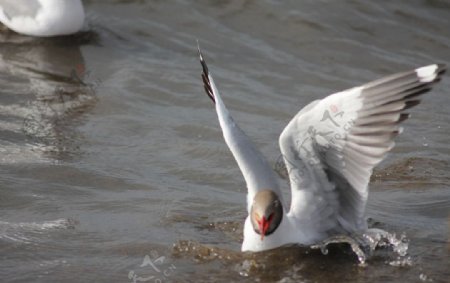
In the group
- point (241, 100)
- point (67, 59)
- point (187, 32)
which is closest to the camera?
point (241, 100)

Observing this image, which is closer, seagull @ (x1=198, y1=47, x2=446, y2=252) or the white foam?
the white foam

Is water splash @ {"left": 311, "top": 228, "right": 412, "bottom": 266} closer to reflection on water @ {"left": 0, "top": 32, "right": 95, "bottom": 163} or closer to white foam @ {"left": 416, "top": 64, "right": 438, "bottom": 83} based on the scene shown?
white foam @ {"left": 416, "top": 64, "right": 438, "bottom": 83}

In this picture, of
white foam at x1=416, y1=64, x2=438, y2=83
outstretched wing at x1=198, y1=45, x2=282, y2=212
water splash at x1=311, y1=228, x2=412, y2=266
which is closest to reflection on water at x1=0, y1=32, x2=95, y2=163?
outstretched wing at x1=198, y1=45, x2=282, y2=212

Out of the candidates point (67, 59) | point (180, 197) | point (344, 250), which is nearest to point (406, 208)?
point (344, 250)

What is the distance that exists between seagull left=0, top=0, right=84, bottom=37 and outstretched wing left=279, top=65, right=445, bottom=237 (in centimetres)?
470

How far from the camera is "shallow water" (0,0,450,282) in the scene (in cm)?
516

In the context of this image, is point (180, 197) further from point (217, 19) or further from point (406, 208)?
point (217, 19)

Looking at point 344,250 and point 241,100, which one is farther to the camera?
point 241,100

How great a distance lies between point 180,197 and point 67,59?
11.2 ft

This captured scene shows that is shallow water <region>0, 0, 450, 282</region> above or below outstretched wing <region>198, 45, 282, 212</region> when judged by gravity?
below

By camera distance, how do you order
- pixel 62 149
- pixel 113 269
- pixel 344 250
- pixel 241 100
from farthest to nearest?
pixel 241 100
pixel 62 149
pixel 344 250
pixel 113 269

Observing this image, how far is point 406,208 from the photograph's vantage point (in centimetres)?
598

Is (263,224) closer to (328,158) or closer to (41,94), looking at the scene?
(328,158)

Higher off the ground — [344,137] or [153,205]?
[344,137]
